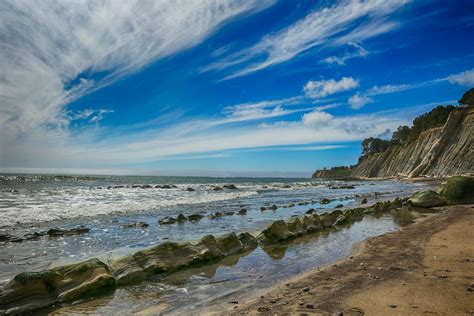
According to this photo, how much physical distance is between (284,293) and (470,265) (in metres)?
4.17

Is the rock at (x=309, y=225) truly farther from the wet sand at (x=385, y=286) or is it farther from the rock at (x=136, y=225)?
the rock at (x=136, y=225)

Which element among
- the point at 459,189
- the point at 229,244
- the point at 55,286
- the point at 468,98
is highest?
the point at 468,98

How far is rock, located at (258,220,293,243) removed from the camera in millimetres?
11156

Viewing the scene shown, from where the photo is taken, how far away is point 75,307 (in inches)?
233

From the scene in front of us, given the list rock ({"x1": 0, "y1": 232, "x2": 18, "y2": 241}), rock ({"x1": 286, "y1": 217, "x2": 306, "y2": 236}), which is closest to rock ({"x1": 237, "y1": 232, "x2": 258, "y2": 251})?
rock ({"x1": 286, "y1": 217, "x2": 306, "y2": 236})

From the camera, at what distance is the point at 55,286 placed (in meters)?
6.34

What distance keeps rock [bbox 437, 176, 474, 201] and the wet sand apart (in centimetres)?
1239

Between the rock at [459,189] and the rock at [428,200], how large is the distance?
0.74 m

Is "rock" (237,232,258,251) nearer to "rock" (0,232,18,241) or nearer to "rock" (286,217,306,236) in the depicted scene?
"rock" (286,217,306,236)

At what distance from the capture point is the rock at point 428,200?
1969 cm

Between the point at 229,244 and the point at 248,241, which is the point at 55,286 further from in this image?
the point at 248,241

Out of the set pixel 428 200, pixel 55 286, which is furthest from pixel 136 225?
pixel 428 200

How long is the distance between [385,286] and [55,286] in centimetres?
603

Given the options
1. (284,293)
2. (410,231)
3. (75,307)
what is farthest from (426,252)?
(75,307)
